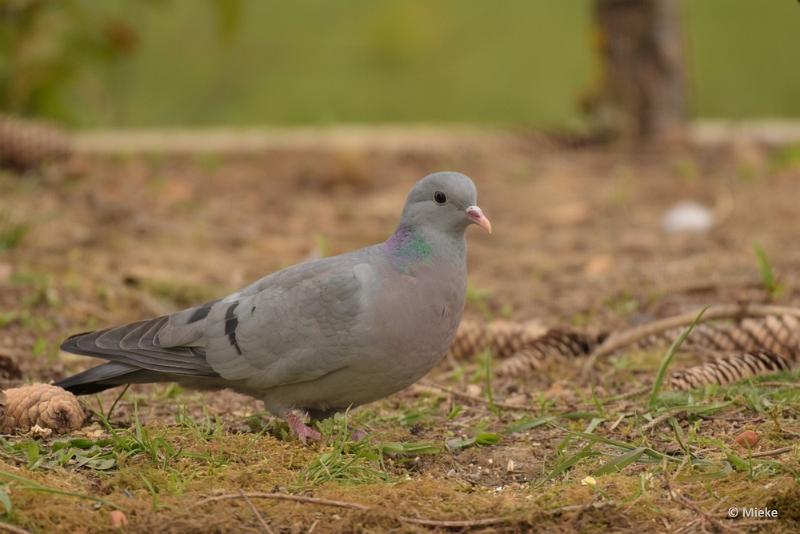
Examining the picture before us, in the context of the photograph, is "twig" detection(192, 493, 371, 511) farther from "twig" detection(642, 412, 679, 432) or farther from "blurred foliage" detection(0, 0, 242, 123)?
"blurred foliage" detection(0, 0, 242, 123)

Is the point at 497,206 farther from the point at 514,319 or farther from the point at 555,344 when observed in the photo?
the point at 555,344

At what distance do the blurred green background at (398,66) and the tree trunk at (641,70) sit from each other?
0.74 meters

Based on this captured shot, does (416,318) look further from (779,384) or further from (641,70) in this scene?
(641,70)

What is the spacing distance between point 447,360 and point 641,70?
4.17 metres

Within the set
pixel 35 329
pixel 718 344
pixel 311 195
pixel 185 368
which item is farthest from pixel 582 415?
pixel 311 195

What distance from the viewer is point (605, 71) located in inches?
314

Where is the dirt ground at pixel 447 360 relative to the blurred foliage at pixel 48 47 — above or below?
below

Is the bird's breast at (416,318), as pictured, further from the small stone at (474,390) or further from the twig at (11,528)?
the twig at (11,528)

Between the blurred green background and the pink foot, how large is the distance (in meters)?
5.51

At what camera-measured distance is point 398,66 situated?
8984 millimetres

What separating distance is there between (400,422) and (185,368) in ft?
2.17

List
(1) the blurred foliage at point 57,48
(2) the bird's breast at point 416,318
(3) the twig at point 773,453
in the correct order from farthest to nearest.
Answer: (1) the blurred foliage at point 57,48, (2) the bird's breast at point 416,318, (3) the twig at point 773,453

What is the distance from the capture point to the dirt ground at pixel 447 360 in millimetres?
2754

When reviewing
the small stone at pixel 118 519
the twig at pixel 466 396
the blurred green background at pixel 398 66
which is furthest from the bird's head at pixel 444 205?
the blurred green background at pixel 398 66
